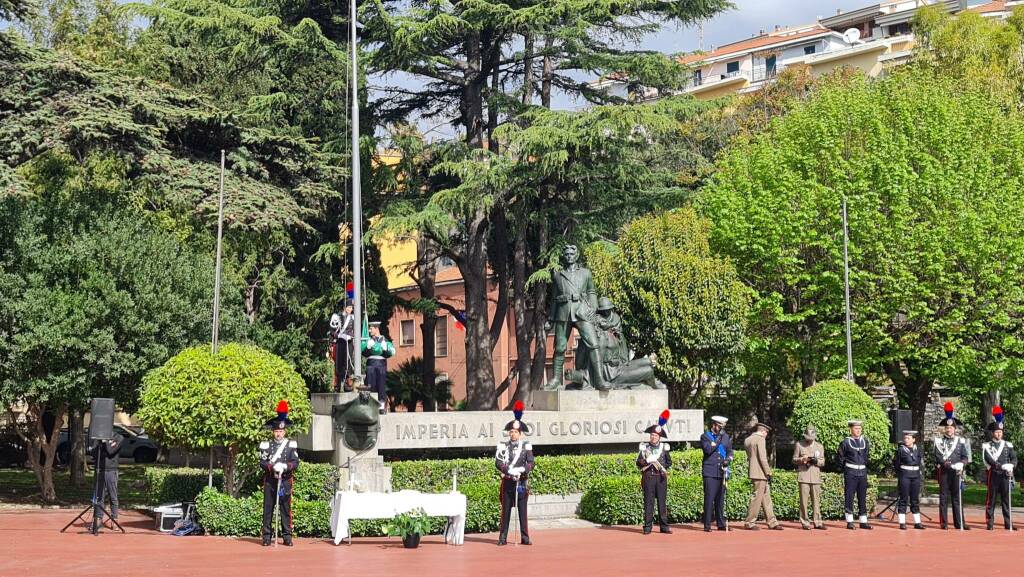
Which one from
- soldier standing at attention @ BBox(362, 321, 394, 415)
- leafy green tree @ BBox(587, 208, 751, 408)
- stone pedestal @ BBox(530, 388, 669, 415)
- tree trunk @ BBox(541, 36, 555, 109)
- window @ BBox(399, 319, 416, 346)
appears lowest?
stone pedestal @ BBox(530, 388, 669, 415)

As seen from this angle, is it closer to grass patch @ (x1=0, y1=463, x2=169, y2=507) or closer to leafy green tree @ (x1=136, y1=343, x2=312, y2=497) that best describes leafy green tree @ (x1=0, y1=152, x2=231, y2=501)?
grass patch @ (x1=0, y1=463, x2=169, y2=507)

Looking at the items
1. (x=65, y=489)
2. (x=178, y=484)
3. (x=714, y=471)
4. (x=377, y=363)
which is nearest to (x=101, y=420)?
(x=178, y=484)

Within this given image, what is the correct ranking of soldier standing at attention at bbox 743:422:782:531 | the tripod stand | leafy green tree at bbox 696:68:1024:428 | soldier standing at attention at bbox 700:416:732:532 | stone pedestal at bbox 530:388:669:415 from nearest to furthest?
the tripod stand < soldier standing at attention at bbox 700:416:732:532 < soldier standing at attention at bbox 743:422:782:531 < stone pedestal at bbox 530:388:669:415 < leafy green tree at bbox 696:68:1024:428

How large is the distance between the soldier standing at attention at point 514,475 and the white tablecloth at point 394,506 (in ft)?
1.76

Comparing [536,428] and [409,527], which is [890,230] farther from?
[409,527]

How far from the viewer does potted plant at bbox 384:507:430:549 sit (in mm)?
15211

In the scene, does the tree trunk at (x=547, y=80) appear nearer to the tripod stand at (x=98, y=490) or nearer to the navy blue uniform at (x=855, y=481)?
the navy blue uniform at (x=855, y=481)

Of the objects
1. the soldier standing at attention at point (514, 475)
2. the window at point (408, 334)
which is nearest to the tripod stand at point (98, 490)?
the soldier standing at attention at point (514, 475)

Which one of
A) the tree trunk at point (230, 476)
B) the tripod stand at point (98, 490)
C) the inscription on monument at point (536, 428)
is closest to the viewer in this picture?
the tripod stand at point (98, 490)

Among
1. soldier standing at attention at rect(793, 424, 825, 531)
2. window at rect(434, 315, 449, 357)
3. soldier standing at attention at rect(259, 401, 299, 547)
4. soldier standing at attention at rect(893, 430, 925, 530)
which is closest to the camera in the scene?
soldier standing at attention at rect(259, 401, 299, 547)

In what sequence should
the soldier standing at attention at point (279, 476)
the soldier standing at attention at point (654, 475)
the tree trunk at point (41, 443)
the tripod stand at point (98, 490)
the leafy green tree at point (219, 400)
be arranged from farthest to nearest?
the tree trunk at point (41, 443)
the tripod stand at point (98, 490)
the soldier standing at attention at point (654, 475)
the leafy green tree at point (219, 400)
the soldier standing at attention at point (279, 476)

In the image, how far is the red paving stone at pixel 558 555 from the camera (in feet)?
43.7

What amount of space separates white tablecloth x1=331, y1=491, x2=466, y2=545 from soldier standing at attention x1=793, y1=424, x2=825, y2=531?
18.0ft

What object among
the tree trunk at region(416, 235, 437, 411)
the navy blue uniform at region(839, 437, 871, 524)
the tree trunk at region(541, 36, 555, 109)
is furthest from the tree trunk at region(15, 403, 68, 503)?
the navy blue uniform at region(839, 437, 871, 524)
